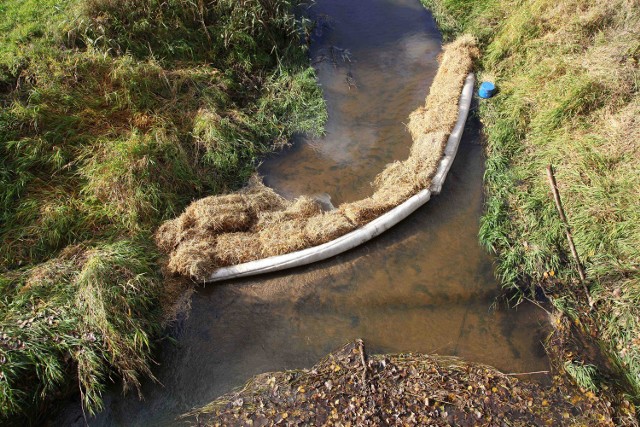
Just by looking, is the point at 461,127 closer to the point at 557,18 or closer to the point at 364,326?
the point at 557,18

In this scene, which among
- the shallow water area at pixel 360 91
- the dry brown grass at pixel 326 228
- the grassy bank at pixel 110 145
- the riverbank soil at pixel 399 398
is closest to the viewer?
the riverbank soil at pixel 399 398

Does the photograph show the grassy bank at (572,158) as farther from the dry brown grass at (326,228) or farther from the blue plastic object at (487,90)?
the dry brown grass at (326,228)

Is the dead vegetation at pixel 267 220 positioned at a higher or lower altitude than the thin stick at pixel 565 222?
lower

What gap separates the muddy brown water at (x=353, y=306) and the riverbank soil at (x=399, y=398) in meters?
0.20

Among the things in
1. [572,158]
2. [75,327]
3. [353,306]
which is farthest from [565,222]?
[75,327]

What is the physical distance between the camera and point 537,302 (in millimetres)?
5996

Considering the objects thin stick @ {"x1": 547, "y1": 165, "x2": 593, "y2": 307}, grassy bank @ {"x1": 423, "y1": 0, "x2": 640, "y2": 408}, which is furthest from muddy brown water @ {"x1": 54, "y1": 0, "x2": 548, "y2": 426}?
thin stick @ {"x1": 547, "y1": 165, "x2": 593, "y2": 307}

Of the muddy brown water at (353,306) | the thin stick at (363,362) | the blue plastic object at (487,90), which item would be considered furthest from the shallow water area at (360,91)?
the thin stick at (363,362)

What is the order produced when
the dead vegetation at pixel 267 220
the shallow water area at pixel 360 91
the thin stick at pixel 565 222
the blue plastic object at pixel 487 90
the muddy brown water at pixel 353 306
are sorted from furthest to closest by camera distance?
the blue plastic object at pixel 487 90, the shallow water area at pixel 360 91, the dead vegetation at pixel 267 220, the thin stick at pixel 565 222, the muddy brown water at pixel 353 306

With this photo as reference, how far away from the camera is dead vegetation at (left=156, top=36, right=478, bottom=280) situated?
20.5 feet

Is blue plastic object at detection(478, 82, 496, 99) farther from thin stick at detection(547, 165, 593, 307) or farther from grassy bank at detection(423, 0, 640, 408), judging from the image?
thin stick at detection(547, 165, 593, 307)

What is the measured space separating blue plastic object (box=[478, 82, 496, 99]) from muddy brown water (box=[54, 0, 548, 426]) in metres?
0.85

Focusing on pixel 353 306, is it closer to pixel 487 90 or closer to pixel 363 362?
pixel 363 362

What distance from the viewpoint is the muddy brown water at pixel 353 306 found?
5504mm
